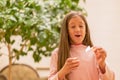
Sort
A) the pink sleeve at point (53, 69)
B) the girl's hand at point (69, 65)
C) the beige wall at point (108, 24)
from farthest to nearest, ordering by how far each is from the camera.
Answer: the beige wall at point (108, 24), the pink sleeve at point (53, 69), the girl's hand at point (69, 65)

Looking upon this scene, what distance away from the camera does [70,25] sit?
1221 mm

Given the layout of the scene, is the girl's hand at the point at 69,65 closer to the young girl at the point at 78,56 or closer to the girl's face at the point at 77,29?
the young girl at the point at 78,56

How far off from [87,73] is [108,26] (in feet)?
6.27

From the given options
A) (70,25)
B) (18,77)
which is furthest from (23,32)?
(18,77)

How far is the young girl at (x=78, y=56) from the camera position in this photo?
45.1 inches

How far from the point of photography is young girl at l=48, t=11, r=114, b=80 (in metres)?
1.14

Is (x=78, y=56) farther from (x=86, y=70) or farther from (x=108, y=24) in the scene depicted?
(x=108, y=24)

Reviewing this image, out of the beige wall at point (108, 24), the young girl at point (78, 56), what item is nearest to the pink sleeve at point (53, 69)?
the young girl at point (78, 56)

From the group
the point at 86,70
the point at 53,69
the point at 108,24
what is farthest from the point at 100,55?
the point at 108,24

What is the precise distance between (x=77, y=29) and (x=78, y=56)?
12cm

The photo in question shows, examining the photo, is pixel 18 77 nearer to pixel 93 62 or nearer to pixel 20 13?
pixel 20 13

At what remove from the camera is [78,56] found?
3.96 feet

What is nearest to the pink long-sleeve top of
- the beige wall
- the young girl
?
A: the young girl

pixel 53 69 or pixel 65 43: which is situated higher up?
pixel 65 43
